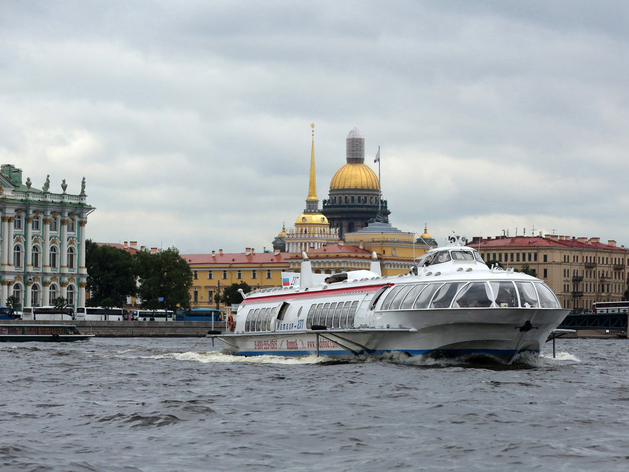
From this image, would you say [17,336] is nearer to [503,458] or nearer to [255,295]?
[255,295]

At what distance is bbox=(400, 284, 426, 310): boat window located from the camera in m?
32.6

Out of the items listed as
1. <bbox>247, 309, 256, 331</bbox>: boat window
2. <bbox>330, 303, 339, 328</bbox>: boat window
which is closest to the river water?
<bbox>330, 303, 339, 328</bbox>: boat window

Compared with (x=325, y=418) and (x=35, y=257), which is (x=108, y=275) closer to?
(x=35, y=257)

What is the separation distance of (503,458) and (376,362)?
53.0 ft

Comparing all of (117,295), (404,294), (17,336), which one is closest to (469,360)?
(404,294)

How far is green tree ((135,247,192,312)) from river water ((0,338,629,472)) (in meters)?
82.0

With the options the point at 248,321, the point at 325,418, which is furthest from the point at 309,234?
the point at 325,418

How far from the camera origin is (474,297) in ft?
102

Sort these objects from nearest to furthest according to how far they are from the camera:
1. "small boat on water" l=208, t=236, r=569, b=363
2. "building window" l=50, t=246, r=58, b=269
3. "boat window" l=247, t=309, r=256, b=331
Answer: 1. "small boat on water" l=208, t=236, r=569, b=363
2. "boat window" l=247, t=309, r=256, b=331
3. "building window" l=50, t=246, r=58, b=269

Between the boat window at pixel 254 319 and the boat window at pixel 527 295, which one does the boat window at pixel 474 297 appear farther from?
the boat window at pixel 254 319

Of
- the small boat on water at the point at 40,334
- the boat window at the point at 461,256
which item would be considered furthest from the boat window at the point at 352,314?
the small boat on water at the point at 40,334

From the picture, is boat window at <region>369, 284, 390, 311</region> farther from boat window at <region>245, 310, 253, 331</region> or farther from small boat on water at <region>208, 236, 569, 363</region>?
boat window at <region>245, 310, 253, 331</region>

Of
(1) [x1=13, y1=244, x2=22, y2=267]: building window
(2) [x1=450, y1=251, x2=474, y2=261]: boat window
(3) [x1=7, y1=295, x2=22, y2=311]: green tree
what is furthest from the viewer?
(1) [x1=13, y1=244, x2=22, y2=267]: building window

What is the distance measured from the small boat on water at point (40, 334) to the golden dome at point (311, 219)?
11541 cm
